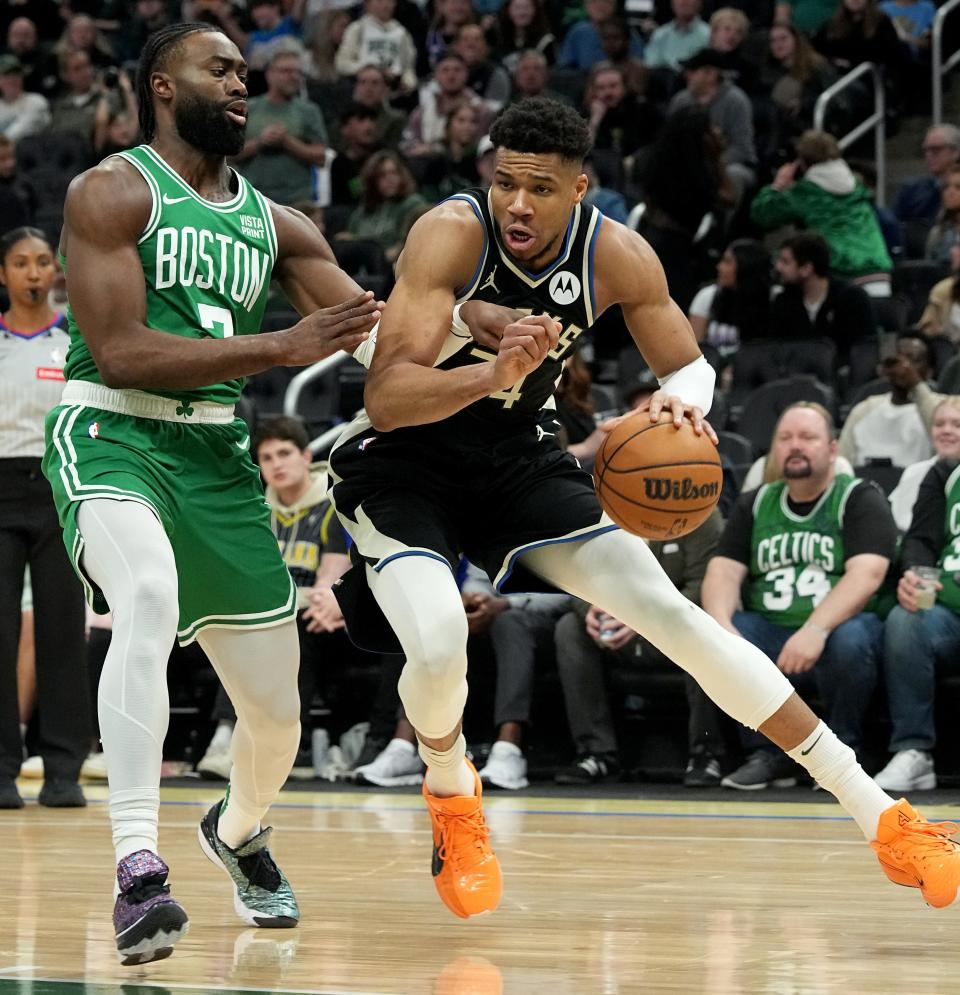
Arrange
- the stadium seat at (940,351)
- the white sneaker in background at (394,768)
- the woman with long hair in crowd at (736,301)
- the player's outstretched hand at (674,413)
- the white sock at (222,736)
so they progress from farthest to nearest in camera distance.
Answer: the woman with long hair in crowd at (736,301) < the stadium seat at (940,351) < the white sock at (222,736) < the white sneaker in background at (394,768) < the player's outstretched hand at (674,413)

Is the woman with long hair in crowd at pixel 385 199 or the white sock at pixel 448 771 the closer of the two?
the white sock at pixel 448 771

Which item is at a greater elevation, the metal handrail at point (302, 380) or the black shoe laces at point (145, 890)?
the black shoe laces at point (145, 890)

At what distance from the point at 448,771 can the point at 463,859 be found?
239 mm

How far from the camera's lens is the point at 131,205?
397 cm

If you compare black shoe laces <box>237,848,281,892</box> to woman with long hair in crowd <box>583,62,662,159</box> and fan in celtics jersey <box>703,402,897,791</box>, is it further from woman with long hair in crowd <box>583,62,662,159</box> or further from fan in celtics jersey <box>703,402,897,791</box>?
woman with long hair in crowd <box>583,62,662,159</box>

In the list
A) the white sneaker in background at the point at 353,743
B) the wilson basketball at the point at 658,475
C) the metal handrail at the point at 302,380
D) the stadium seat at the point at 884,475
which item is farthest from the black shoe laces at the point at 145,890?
the metal handrail at the point at 302,380

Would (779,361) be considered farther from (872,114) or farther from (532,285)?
(532,285)

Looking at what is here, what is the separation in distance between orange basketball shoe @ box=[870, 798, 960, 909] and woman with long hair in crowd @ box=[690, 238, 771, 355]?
5839mm

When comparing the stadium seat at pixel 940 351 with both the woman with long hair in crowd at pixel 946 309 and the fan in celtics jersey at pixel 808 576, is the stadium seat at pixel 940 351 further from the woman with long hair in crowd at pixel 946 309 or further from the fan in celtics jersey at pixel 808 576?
the fan in celtics jersey at pixel 808 576

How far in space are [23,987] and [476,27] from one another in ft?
34.7

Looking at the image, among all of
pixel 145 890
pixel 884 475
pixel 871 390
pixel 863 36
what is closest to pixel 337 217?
pixel 863 36

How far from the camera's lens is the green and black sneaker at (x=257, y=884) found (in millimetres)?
4191

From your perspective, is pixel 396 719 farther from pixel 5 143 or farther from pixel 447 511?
pixel 5 143

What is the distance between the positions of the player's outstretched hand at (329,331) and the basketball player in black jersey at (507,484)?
189 millimetres
